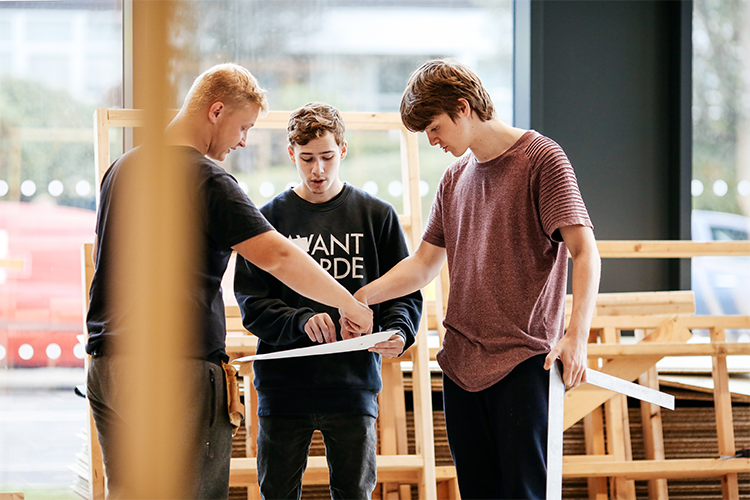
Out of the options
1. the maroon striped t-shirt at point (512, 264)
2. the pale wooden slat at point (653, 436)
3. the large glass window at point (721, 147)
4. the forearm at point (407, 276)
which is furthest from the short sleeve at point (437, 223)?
the large glass window at point (721, 147)

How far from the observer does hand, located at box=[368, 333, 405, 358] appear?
1.63m

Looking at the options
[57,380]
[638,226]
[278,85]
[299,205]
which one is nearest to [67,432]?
[57,380]

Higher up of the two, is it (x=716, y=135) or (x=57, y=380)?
(x=716, y=135)

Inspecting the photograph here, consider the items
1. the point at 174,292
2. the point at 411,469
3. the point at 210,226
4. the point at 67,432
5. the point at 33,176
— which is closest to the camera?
the point at 174,292

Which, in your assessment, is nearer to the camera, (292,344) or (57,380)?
(292,344)

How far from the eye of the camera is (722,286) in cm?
334

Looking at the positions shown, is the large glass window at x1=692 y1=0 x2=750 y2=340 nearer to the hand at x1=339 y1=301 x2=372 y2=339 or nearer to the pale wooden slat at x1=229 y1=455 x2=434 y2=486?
the pale wooden slat at x1=229 y1=455 x2=434 y2=486

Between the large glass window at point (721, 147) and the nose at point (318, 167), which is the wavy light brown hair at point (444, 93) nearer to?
the nose at point (318, 167)

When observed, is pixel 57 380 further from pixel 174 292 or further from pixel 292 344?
pixel 174 292

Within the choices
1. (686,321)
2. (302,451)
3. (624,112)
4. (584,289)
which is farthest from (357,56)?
(584,289)

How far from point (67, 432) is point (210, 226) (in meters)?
1.86

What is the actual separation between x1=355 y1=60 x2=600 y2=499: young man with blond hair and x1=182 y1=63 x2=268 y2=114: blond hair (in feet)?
1.21

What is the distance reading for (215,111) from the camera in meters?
1.34

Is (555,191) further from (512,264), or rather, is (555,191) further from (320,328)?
(320,328)
